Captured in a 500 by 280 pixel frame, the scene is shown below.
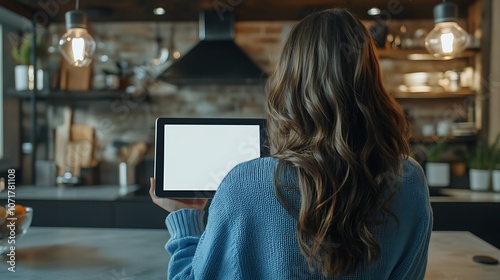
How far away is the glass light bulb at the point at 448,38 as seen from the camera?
1.84 metres

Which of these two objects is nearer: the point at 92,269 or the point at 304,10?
the point at 92,269

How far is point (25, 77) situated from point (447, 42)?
279 centimetres

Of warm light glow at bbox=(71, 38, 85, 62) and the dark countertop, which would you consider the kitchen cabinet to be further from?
warm light glow at bbox=(71, 38, 85, 62)

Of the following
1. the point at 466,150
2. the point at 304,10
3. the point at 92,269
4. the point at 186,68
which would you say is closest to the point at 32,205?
the point at 186,68

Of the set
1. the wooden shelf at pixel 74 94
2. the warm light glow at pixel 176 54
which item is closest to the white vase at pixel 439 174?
the warm light glow at pixel 176 54

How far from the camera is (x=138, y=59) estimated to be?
3.64m

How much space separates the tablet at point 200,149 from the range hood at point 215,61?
1.99 metres

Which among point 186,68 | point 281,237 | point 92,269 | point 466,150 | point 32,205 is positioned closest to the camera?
point 281,237

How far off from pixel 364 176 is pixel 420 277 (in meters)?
0.26

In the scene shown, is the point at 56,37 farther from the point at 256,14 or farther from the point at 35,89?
the point at 256,14

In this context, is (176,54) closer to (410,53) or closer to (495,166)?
(410,53)

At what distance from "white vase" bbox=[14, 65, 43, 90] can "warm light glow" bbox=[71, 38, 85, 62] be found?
2002mm

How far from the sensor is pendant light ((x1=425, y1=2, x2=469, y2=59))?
1.83m

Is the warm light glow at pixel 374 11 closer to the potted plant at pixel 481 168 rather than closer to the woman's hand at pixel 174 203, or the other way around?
the potted plant at pixel 481 168
